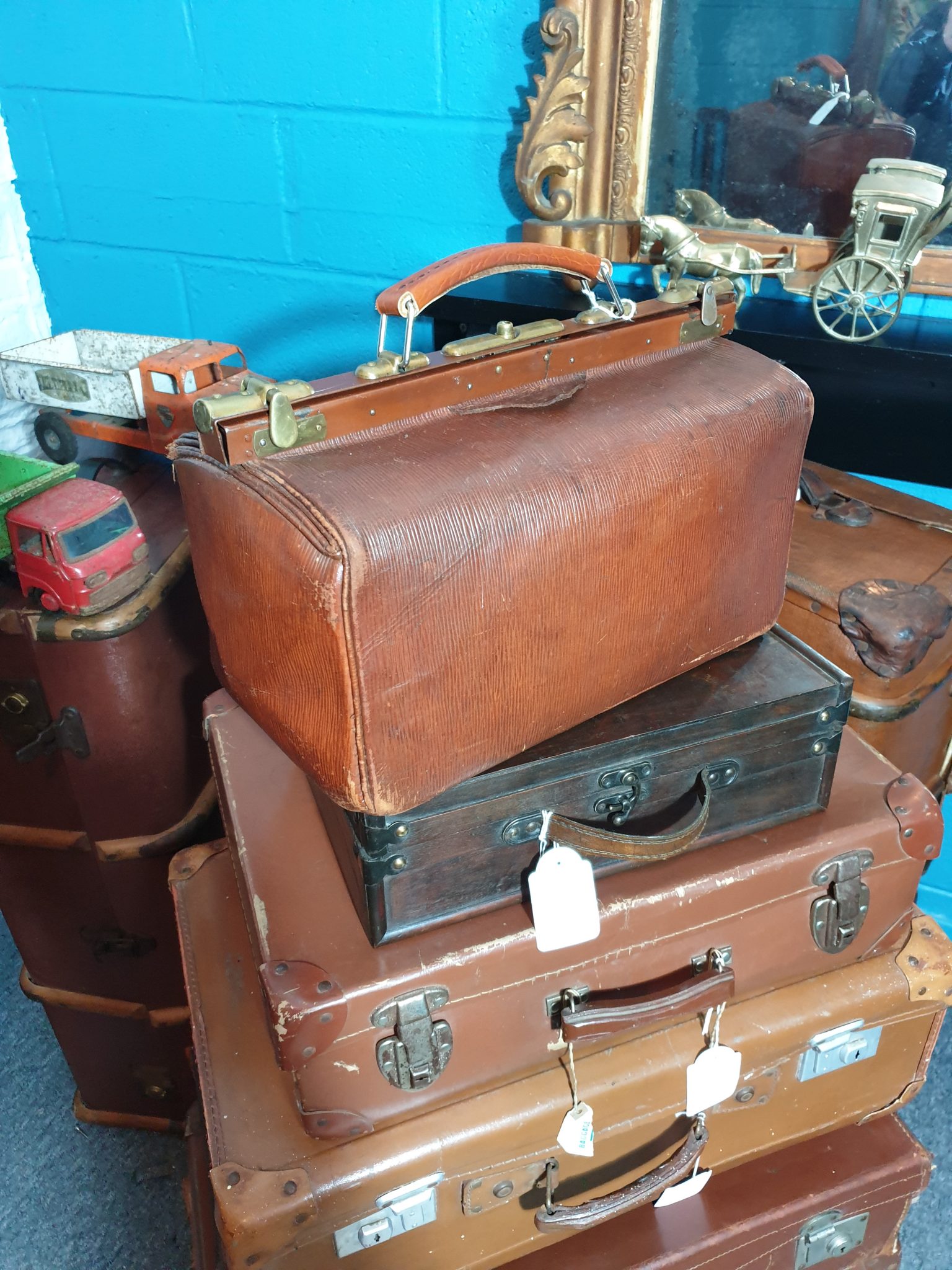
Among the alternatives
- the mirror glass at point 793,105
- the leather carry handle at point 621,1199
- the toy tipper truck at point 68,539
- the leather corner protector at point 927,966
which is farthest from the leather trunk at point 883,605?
the toy tipper truck at point 68,539

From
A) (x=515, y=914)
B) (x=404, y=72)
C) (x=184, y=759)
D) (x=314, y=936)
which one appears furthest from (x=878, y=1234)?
(x=404, y=72)

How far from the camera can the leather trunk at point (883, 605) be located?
4.36ft

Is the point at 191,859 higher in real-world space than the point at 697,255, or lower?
lower

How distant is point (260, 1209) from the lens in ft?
3.16

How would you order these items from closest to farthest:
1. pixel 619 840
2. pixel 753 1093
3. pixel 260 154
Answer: pixel 619 840 → pixel 753 1093 → pixel 260 154

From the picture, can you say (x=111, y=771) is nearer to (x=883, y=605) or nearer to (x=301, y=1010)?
(x=301, y=1010)

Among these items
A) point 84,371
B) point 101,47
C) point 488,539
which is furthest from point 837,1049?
point 101,47

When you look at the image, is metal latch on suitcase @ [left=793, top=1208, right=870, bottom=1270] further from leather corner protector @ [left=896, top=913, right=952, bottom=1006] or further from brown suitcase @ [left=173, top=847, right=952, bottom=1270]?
leather corner protector @ [left=896, top=913, right=952, bottom=1006]

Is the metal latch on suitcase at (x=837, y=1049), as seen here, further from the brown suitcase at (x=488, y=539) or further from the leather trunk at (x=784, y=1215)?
the brown suitcase at (x=488, y=539)

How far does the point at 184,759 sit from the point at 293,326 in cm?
96

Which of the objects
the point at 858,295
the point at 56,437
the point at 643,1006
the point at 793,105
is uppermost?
the point at 793,105

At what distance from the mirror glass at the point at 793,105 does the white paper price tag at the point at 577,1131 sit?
1255 millimetres

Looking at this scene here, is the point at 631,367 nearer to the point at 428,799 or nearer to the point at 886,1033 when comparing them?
the point at 428,799

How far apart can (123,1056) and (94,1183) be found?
228mm
